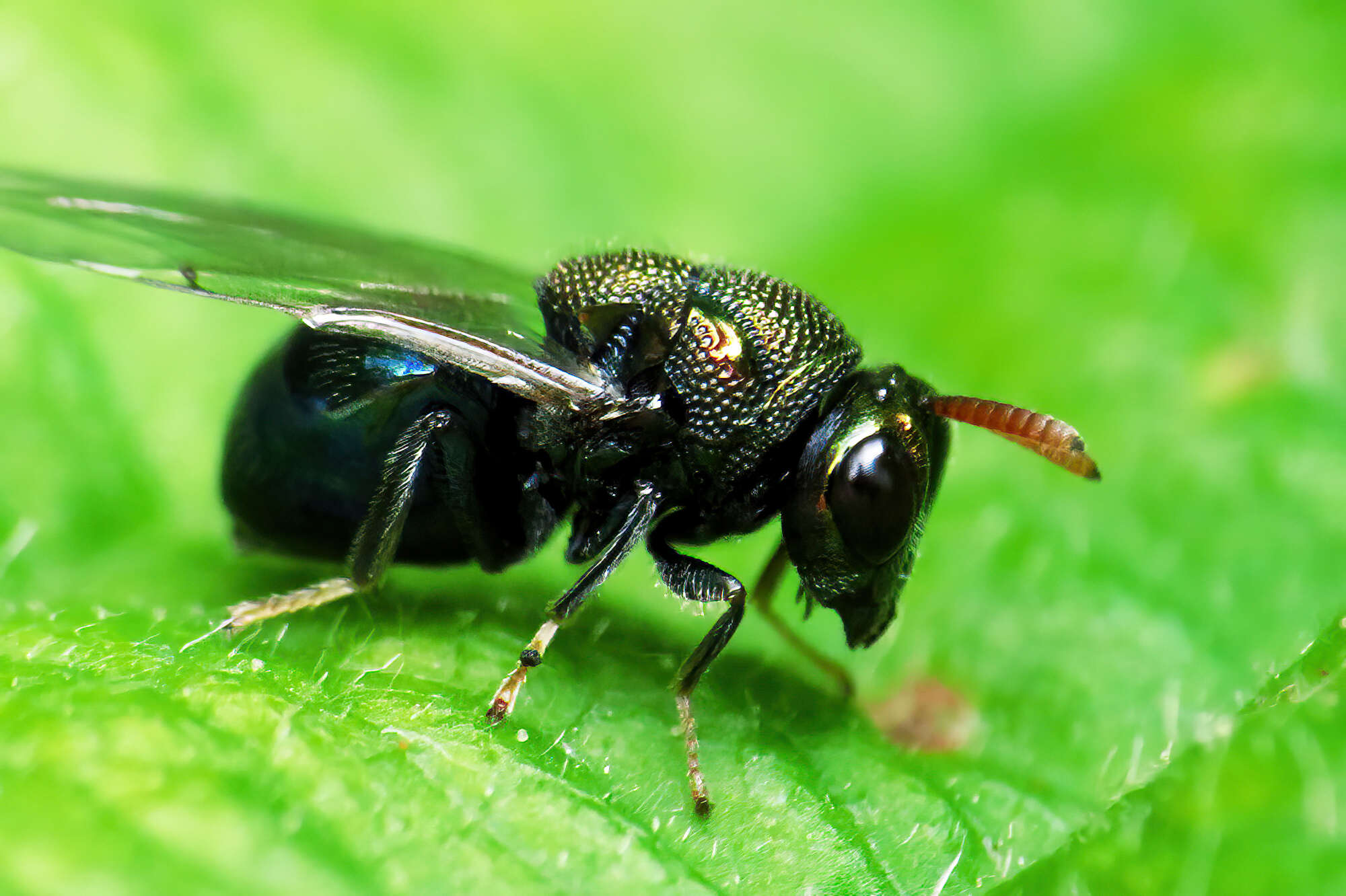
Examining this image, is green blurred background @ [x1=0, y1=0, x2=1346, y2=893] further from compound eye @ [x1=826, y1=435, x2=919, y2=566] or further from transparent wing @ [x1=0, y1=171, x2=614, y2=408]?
transparent wing @ [x1=0, y1=171, x2=614, y2=408]

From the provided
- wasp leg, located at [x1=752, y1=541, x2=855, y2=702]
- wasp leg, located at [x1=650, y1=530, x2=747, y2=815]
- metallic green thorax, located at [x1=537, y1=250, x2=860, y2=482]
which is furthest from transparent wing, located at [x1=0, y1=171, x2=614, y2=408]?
wasp leg, located at [x1=752, y1=541, x2=855, y2=702]

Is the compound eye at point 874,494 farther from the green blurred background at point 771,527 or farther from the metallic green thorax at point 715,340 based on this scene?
the green blurred background at point 771,527

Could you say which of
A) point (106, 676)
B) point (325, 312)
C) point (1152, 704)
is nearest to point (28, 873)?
point (106, 676)

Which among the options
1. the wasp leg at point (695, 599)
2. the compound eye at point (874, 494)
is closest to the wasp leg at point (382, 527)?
the wasp leg at point (695, 599)

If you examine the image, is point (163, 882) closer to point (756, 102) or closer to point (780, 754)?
point (780, 754)

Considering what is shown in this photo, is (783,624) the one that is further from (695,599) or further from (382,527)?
(382,527)
